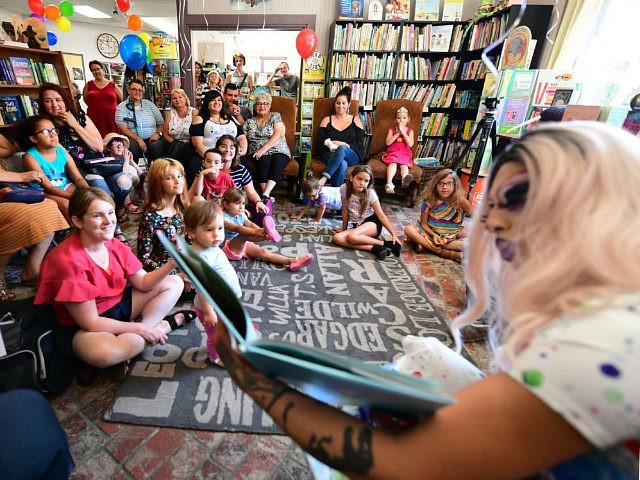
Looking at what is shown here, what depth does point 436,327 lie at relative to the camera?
1.63 metres

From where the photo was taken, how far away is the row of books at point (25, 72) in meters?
2.38

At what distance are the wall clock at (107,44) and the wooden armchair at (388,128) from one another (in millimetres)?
8922

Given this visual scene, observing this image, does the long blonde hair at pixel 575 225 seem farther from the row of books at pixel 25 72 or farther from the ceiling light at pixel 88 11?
the ceiling light at pixel 88 11

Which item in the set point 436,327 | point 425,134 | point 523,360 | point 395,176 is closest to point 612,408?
point 523,360

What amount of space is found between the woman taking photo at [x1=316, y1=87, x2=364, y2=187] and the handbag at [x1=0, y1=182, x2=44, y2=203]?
2.19m

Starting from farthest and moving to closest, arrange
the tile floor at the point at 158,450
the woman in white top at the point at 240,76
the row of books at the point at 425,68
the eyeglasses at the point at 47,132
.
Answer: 1. the woman in white top at the point at 240,76
2. the row of books at the point at 425,68
3. the eyeglasses at the point at 47,132
4. the tile floor at the point at 158,450

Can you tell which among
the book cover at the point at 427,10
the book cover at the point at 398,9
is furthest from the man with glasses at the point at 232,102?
the book cover at the point at 427,10

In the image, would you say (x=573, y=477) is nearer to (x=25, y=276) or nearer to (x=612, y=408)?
(x=612, y=408)

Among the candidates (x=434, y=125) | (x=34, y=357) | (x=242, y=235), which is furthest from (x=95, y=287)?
(x=434, y=125)

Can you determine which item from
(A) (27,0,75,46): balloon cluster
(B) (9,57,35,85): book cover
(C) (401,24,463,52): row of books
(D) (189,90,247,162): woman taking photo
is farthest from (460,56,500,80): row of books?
(A) (27,0,75,46): balloon cluster

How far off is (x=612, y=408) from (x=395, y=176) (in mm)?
3354

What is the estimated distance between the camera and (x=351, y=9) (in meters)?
3.93

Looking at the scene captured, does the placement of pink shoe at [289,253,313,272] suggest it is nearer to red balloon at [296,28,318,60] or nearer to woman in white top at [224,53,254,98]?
red balloon at [296,28,318,60]

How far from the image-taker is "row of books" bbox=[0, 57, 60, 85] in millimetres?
2381
